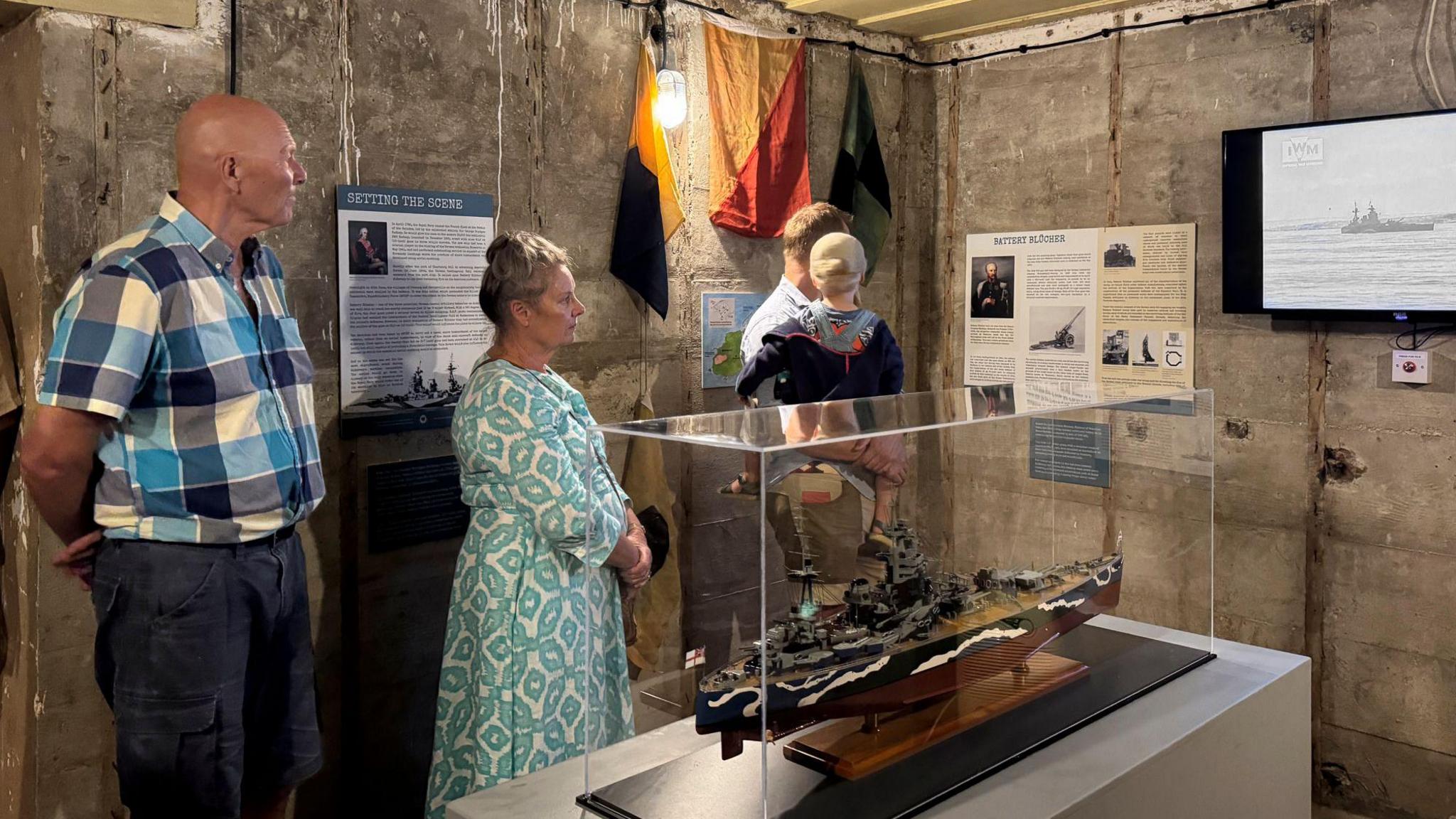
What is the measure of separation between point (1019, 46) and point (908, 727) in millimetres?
3447

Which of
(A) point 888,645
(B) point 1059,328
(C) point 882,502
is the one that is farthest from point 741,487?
(B) point 1059,328

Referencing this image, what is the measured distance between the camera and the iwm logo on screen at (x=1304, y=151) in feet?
11.5

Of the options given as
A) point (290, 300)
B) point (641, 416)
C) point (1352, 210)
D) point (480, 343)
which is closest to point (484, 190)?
point (480, 343)

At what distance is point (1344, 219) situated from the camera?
3.46 m

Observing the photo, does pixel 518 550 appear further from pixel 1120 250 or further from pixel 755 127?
pixel 1120 250

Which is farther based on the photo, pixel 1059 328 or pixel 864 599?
pixel 1059 328

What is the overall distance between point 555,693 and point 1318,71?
10.4 feet

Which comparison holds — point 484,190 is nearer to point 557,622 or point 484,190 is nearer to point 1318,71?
point 557,622

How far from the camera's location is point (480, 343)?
321 centimetres

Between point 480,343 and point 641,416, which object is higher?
point 480,343

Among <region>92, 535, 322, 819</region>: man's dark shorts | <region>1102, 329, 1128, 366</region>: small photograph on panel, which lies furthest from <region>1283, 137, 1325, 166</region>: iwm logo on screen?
<region>92, 535, 322, 819</region>: man's dark shorts

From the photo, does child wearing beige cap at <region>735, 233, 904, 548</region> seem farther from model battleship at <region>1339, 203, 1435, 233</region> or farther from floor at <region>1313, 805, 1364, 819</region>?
floor at <region>1313, 805, 1364, 819</region>

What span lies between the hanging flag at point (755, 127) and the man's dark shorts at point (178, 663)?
7.45 ft

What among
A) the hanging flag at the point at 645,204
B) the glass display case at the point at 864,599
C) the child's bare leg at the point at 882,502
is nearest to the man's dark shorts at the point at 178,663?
the glass display case at the point at 864,599
